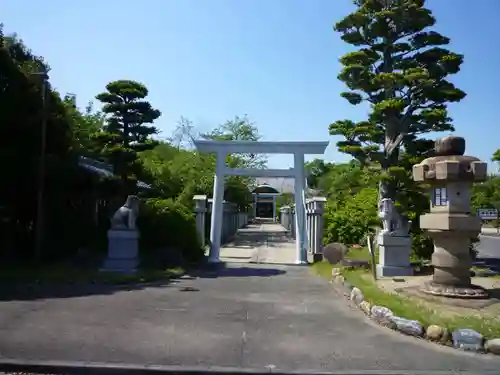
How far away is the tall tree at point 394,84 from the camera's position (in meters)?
13.5

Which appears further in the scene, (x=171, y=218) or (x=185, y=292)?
(x=171, y=218)

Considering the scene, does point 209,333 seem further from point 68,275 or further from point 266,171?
point 266,171

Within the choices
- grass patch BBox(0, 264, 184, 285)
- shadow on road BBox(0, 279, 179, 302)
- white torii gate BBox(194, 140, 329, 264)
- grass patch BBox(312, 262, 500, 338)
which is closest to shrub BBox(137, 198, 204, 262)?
white torii gate BBox(194, 140, 329, 264)

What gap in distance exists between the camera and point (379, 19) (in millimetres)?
13953

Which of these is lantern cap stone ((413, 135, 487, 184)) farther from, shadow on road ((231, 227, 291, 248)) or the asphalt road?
shadow on road ((231, 227, 291, 248))

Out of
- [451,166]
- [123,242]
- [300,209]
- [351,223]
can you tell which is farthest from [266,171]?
[451,166]

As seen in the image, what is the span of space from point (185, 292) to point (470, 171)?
6.23m

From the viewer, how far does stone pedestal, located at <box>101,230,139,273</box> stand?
42.7 feet

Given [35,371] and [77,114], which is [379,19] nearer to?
[35,371]

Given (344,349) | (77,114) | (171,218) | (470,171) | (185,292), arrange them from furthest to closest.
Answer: (77,114), (171,218), (185,292), (470,171), (344,349)

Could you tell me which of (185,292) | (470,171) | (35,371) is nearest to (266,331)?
(35,371)

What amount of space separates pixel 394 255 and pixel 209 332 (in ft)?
23.0

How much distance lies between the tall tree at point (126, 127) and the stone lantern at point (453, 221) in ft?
37.2

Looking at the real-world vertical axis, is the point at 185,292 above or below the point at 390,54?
below
